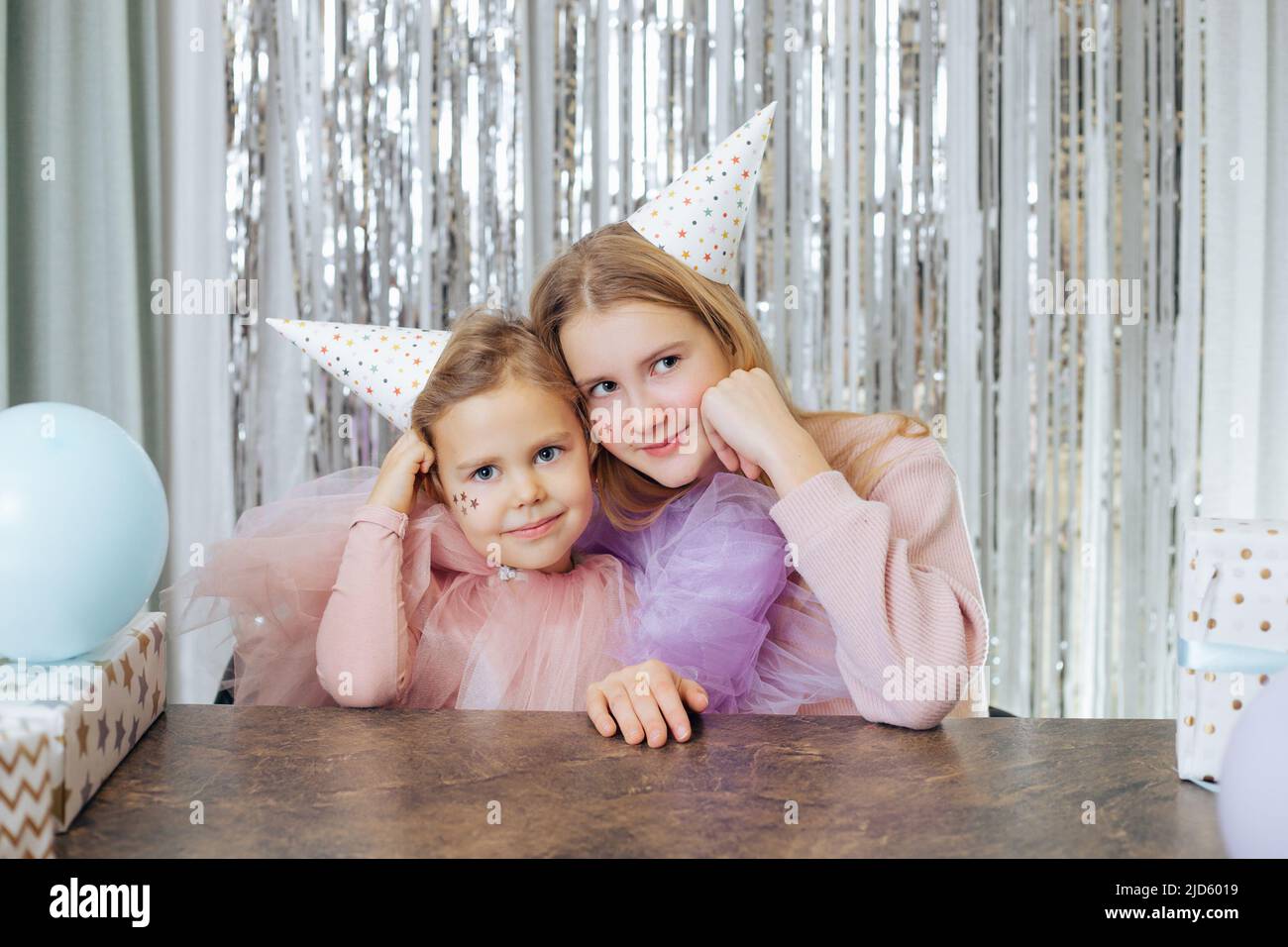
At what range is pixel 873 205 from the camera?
2445 millimetres

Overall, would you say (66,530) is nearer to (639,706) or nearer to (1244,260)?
(639,706)

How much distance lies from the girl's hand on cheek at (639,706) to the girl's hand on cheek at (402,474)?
14.3 inches

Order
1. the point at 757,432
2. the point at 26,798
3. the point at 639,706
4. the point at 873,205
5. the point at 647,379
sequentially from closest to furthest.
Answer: the point at 26,798 < the point at 639,706 < the point at 757,432 < the point at 647,379 < the point at 873,205

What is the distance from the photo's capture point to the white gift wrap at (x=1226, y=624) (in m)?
0.77

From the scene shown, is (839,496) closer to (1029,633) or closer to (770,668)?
(770,668)

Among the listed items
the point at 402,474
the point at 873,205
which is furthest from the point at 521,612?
the point at 873,205

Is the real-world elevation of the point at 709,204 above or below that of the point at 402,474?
above

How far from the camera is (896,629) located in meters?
1.03

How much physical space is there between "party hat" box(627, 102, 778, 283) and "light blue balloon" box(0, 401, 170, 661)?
682mm

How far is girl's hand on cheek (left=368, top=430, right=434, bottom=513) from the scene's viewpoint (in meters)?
1.21

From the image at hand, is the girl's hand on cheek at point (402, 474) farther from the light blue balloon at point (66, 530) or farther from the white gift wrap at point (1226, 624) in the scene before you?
the white gift wrap at point (1226, 624)

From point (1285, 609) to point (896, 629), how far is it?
34 cm

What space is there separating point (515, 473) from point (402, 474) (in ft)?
0.39
